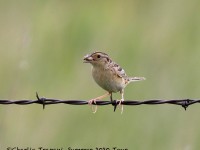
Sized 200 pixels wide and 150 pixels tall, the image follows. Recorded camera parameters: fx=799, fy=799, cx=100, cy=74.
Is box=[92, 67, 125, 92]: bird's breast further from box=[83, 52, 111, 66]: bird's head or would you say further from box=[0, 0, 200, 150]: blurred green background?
box=[0, 0, 200, 150]: blurred green background

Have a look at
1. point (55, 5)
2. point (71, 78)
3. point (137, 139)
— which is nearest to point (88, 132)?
point (137, 139)

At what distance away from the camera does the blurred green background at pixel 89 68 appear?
35.4 ft

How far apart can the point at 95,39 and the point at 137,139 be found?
2.80m

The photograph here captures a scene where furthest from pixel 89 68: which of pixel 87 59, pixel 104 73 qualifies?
pixel 87 59

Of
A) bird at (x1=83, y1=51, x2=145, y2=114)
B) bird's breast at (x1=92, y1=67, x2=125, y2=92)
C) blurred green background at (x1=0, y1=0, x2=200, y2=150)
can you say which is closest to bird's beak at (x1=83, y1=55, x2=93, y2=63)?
bird at (x1=83, y1=51, x2=145, y2=114)

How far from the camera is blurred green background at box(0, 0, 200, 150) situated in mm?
10781

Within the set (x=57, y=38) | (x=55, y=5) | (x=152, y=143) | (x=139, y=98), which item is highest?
(x=55, y=5)

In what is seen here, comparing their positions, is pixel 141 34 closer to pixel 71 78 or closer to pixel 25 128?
pixel 71 78

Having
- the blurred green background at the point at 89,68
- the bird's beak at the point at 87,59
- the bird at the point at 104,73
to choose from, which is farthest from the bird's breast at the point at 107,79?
the blurred green background at the point at 89,68

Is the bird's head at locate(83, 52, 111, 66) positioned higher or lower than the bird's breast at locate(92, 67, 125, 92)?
higher

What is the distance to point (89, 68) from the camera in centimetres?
1222

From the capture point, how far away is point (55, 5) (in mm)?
14281

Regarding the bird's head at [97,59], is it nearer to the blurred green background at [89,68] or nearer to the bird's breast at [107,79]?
the bird's breast at [107,79]

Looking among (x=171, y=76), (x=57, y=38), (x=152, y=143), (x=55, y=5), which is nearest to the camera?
(x=152, y=143)
